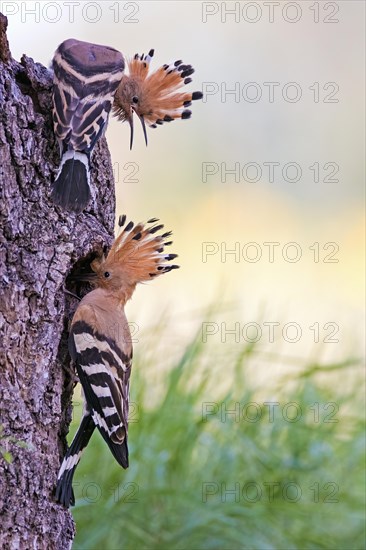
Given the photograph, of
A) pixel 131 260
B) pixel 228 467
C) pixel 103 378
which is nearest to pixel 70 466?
pixel 103 378

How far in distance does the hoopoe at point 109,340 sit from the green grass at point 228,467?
1480 mm

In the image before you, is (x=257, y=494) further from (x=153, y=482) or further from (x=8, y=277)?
(x=8, y=277)

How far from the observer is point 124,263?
2963mm

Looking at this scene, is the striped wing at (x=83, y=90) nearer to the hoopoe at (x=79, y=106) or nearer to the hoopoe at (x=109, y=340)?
the hoopoe at (x=79, y=106)

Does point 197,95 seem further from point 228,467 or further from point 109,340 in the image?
point 228,467

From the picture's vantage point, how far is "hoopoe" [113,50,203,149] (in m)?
3.21

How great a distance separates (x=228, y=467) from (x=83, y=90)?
2.27m

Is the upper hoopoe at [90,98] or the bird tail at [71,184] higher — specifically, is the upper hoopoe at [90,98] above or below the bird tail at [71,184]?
above

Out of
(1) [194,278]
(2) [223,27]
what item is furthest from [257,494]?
(2) [223,27]

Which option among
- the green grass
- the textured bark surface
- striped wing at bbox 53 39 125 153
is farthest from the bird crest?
the green grass

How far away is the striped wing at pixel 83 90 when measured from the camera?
2707 millimetres

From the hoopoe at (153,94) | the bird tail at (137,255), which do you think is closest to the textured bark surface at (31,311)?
the bird tail at (137,255)

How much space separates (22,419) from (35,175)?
654mm

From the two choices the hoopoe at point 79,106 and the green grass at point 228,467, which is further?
the green grass at point 228,467
